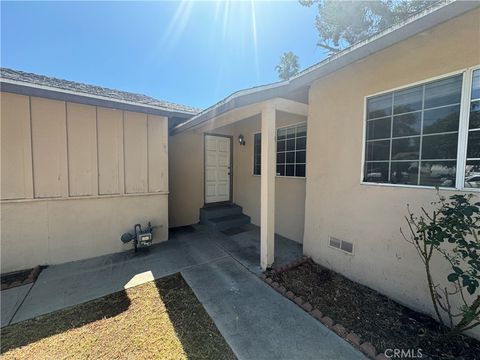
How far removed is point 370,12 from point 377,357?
10.4 metres

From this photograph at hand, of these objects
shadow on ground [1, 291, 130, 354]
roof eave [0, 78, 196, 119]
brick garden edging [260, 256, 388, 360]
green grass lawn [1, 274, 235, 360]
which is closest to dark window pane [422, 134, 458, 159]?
brick garden edging [260, 256, 388, 360]

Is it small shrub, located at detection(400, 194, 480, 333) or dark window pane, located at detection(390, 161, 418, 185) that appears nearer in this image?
small shrub, located at detection(400, 194, 480, 333)

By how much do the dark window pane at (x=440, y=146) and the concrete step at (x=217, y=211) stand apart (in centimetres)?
522

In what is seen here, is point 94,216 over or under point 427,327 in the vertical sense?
over

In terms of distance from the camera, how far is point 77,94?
358 cm

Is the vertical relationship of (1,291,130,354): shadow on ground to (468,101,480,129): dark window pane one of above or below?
below

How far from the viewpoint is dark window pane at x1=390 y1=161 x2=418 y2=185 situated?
2.68 m

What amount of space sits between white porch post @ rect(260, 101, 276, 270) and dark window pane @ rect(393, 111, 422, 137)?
183 centimetres

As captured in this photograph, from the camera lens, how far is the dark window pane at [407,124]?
2.66m

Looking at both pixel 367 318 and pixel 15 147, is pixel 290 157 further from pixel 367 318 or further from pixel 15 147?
pixel 15 147

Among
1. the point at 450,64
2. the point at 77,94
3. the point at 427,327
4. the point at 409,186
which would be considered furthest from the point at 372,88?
the point at 77,94

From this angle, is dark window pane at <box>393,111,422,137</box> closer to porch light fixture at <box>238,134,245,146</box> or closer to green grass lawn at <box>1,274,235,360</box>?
green grass lawn at <box>1,274,235,360</box>

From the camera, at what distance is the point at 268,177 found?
355 cm

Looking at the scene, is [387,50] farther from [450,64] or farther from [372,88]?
[450,64]
